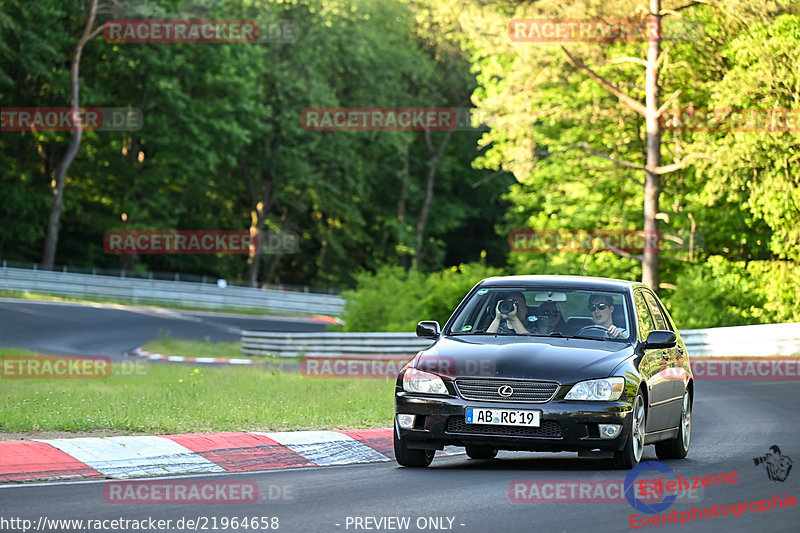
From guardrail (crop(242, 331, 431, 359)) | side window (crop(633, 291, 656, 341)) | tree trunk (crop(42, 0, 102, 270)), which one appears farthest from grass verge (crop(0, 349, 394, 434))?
tree trunk (crop(42, 0, 102, 270))

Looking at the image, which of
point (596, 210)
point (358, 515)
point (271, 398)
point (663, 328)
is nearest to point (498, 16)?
point (596, 210)

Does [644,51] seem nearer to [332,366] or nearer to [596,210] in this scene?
[596,210]

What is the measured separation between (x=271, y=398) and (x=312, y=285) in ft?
189

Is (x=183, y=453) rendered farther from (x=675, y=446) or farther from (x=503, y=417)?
(x=675, y=446)

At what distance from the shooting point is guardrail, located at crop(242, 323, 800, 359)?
30.4 m

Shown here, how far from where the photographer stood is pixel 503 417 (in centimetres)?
1052

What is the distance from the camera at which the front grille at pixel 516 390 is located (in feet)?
34.6

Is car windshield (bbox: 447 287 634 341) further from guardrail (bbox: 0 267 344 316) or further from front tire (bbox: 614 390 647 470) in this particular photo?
guardrail (bbox: 0 267 344 316)

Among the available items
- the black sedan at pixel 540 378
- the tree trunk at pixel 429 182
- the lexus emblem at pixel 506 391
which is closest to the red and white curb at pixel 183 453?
the black sedan at pixel 540 378

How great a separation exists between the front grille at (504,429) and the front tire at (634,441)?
0.68m

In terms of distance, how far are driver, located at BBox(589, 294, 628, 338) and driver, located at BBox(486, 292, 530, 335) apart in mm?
619

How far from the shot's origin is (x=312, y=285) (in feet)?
246

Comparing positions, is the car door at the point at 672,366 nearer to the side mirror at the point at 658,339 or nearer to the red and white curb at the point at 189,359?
the side mirror at the point at 658,339

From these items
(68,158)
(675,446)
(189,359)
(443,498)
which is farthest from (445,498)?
(68,158)
